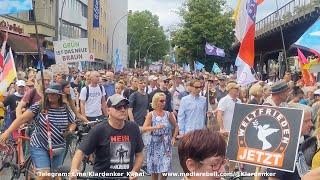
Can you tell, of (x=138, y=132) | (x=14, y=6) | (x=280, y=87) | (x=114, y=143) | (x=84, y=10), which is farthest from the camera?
(x=84, y=10)

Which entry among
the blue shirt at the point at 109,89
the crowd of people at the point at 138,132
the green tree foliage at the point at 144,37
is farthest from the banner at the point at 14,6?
the green tree foliage at the point at 144,37

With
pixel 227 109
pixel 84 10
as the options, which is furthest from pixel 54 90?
pixel 84 10

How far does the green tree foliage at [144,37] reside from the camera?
5399 inches

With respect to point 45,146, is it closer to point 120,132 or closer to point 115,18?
point 120,132

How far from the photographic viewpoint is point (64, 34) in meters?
56.4

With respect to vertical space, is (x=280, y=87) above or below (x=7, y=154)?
above

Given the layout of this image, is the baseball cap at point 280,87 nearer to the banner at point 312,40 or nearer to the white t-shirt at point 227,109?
the white t-shirt at point 227,109

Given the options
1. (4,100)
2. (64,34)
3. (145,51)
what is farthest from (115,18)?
(4,100)

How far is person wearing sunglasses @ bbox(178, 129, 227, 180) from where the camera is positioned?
10.5ft

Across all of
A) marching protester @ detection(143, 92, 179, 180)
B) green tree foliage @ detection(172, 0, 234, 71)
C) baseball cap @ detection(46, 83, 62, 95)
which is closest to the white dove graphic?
baseball cap @ detection(46, 83, 62, 95)

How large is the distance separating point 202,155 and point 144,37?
137534 mm

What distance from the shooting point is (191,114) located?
392 inches

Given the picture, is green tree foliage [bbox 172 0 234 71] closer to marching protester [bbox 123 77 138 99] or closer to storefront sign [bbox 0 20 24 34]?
storefront sign [bbox 0 20 24 34]

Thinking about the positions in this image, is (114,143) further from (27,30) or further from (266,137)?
(27,30)
